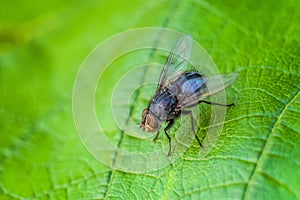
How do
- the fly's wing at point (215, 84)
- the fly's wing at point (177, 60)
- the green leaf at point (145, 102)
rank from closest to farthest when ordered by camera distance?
1. the green leaf at point (145, 102)
2. the fly's wing at point (215, 84)
3. the fly's wing at point (177, 60)

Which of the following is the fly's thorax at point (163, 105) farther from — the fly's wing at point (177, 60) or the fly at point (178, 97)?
the fly's wing at point (177, 60)

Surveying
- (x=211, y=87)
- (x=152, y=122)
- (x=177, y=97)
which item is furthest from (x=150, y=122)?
(x=211, y=87)

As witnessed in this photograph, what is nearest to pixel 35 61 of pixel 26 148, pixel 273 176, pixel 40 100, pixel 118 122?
pixel 40 100

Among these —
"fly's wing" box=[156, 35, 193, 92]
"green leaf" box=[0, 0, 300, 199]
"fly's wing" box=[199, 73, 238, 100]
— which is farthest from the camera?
"fly's wing" box=[156, 35, 193, 92]

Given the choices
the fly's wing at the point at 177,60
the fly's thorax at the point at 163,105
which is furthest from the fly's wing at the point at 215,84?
the fly's wing at the point at 177,60

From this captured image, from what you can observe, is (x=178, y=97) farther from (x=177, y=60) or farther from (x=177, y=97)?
(x=177, y=60)

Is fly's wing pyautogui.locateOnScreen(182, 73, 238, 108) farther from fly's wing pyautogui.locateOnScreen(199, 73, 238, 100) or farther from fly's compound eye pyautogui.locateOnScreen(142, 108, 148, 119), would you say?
fly's compound eye pyautogui.locateOnScreen(142, 108, 148, 119)

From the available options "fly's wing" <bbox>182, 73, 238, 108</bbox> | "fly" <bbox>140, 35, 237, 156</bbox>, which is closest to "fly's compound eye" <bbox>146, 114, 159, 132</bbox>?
"fly" <bbox>140, 35, 237, 156</bbox>
